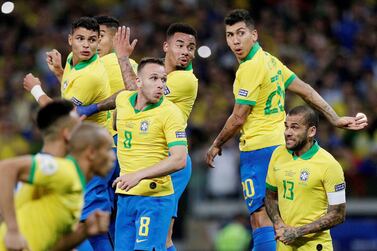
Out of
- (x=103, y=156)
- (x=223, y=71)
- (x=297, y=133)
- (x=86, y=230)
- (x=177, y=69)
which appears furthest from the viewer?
(x=223, y=71)

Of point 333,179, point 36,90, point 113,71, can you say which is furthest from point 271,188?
point 36,90

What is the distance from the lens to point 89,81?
34.5 feet

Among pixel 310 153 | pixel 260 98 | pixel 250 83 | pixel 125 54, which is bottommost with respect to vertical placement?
pixel 310 153

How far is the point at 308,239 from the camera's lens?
392 inches

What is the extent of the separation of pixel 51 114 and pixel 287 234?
306 centimetres

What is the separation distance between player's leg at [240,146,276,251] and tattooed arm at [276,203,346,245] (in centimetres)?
87

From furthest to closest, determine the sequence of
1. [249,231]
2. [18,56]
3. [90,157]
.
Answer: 1. [18,56]
2. [249,231]
3. [90,157]

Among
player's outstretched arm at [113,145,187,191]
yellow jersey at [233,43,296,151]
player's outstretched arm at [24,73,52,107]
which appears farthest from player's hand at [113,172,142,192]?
yellow jersey at [233,43,296,151]

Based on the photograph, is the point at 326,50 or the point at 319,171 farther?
the point at 326,50

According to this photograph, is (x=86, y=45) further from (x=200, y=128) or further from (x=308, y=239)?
(x=200, y=128)

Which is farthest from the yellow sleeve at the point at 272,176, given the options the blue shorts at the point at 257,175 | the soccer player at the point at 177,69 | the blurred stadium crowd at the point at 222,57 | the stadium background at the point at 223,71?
the blurred stadium crowd at the point at 222,57

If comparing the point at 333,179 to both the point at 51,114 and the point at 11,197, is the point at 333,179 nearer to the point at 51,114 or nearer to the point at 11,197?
the point at 51,114

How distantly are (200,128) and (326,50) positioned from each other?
3.57 metres

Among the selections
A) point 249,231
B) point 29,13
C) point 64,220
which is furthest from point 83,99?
point 29,13
